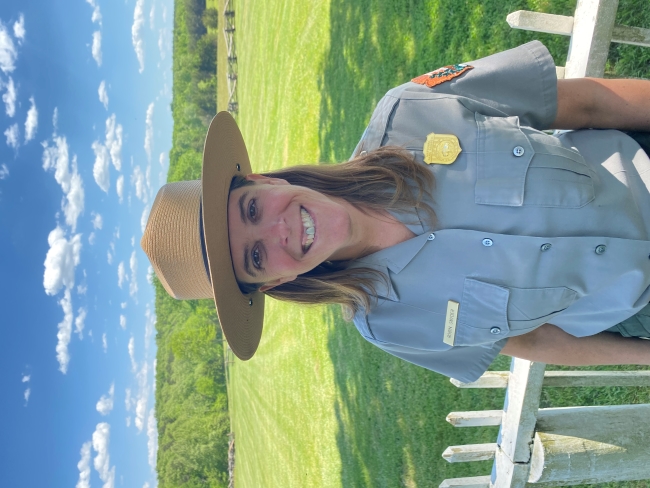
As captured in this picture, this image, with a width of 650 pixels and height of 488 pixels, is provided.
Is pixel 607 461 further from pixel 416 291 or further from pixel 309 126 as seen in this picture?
pixel 309 126

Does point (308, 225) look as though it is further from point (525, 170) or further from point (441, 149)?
point (525, 170)

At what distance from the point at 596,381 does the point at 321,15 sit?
8431mm

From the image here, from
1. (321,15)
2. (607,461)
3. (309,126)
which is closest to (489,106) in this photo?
(607,461)

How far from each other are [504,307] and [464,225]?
45cm

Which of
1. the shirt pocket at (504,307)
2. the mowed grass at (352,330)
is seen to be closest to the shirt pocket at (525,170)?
the shirt pocket at (504,307)

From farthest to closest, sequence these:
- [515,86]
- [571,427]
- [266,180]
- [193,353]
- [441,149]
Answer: [193,353]
[571,427]
[266,180]
[515,86]
[441,149]

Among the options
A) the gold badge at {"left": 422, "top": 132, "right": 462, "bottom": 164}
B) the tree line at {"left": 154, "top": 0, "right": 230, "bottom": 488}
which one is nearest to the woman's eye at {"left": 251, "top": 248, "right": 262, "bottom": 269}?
the gold badge at {"left": 422, "top": 132, "right": 462, "bottom": 164}

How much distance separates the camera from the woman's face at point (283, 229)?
97.0 inches

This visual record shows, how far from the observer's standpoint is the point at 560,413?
10.9 ft

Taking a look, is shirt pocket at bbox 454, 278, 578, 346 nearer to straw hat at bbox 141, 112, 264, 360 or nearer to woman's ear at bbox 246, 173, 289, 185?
woman's ear at bbox 246, 173, 289, 185

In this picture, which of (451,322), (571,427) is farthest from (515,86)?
(571,427)

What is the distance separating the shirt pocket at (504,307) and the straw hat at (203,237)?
4.21 ft

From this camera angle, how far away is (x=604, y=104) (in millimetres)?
2428

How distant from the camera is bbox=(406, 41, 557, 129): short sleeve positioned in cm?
243
